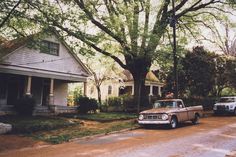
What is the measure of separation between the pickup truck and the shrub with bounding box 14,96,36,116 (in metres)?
9.11

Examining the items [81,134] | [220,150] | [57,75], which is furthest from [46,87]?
[220,150]

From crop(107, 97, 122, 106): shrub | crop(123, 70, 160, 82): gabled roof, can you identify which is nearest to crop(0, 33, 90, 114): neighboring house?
crop(107, 97, 122, 106): shrub

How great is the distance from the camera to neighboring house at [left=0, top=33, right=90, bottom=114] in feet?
77.6

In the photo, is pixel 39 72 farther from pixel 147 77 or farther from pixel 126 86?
pixel 147 77

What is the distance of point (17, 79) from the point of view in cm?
2625

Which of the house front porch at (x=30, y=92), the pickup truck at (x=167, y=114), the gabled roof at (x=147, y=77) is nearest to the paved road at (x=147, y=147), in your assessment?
the pickup truck at (x=167, y=114)

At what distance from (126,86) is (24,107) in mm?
19637

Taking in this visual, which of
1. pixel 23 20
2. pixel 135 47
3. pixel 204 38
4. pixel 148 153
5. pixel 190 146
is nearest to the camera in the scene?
pixel 148 153

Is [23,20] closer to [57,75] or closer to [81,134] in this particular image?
[81,134]

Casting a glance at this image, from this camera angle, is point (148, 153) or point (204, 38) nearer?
point (148, 153)

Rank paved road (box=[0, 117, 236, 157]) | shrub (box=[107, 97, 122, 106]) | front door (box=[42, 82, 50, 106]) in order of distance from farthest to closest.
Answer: shrub (box=[107, 97, 122, 106]), front door (box=[42, 82, 50, 106]), paved road (box=[0, 117, 236, 157])

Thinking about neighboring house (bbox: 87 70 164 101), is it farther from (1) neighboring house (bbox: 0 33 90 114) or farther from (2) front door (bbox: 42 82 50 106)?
(2) front door (bbox: 42 82 50 106)

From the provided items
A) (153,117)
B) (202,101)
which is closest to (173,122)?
(153,117)

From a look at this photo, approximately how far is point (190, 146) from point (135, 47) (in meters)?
13.0
